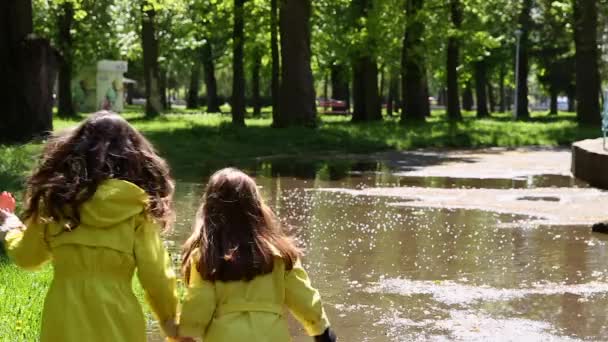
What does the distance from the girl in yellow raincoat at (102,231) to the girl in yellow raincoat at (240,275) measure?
128mm

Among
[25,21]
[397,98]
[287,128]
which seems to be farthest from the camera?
[397,98]

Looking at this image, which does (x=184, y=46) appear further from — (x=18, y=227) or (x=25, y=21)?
(x=18, y=227)

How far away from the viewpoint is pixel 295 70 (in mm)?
27594

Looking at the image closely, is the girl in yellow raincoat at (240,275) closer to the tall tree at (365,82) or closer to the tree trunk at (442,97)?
the tall tree at (365,82)

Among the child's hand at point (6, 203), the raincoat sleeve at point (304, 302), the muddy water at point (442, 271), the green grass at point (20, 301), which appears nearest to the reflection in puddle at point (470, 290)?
the muddy water at point (442, 271)

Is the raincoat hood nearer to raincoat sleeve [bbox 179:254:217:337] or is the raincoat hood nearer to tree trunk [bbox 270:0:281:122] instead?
raincoat sleeve [bbox 179:254:217:337]

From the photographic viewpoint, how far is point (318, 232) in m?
10.8

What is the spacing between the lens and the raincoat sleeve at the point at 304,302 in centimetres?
369

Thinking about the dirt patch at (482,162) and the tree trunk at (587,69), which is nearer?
the dirt patch at (482,162)

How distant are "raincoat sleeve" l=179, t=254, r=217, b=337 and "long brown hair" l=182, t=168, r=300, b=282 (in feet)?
0.15

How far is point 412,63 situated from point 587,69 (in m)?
6.06

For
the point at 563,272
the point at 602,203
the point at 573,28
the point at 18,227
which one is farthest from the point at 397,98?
the point at 18,227

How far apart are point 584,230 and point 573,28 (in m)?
28.5

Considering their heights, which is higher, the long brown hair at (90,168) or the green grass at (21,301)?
the long brown hair at (90,168)
